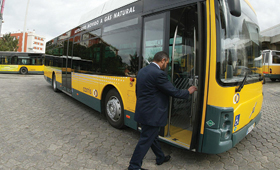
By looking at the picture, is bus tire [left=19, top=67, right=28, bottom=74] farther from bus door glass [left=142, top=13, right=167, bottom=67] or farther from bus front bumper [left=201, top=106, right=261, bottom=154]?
bus front bumper [left=201, top=106, right=261, bottom=154]

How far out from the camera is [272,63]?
16844 mm

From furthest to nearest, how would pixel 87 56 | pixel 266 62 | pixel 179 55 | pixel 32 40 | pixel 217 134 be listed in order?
pixel 32 40
pixel 266 62
pixel 87 56
pixel 179 55
pixel 217 134

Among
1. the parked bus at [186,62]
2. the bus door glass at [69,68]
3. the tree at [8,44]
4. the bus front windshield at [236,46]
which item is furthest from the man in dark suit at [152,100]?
the tree at [8,44]

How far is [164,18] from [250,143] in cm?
309

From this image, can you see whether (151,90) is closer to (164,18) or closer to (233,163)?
(164,18)

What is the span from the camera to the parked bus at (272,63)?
1672 cm

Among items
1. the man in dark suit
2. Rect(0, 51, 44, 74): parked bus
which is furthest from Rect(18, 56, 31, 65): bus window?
the man in dark suit

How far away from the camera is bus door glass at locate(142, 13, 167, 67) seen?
3.37 metres

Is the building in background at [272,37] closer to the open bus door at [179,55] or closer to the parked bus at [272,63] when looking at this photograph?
the parked bus at [272,63]

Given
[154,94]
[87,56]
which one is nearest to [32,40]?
[87,56]

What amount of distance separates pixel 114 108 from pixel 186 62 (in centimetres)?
202

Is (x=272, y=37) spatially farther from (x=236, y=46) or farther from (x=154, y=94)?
(x=154, y=94)

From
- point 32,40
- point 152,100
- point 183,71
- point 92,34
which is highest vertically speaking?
point 32,40

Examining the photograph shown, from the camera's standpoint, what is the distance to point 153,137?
106 inches
